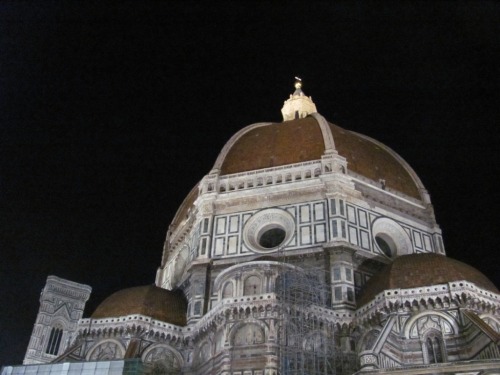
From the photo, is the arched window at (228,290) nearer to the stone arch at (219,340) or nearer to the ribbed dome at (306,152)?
the stone arch at (219,340)

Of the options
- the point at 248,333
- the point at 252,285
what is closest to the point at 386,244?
the point at 252,285

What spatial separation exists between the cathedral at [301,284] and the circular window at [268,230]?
0.19 ft

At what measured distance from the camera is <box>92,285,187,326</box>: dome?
79.3 ft

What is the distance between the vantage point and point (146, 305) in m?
24.4

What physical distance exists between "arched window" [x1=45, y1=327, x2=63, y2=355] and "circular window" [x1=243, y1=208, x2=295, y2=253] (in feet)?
101

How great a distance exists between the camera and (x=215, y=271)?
25.8 m

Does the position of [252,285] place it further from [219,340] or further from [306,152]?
[306,152]

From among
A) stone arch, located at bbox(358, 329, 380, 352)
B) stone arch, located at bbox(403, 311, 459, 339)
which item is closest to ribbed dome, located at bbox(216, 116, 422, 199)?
stone arch, located at bbox(358, 329, 380, 352)

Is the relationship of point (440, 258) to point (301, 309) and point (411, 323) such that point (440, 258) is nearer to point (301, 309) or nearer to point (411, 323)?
point (411, 323)

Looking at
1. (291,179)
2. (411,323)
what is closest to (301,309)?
(411,323)

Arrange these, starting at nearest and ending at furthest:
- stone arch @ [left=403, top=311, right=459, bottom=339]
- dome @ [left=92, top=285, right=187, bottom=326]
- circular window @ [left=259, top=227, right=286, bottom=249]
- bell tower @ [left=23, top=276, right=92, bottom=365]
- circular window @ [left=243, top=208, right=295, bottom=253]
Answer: stone arch @ [left=403, top=311, right=459, bottom=339] < dome @ [left=92, top=285, right=187, bottom=326] < circular window @ [left=243, top=208, right=295, bottom=253] < circular window @ [left=259, top=227, right=286, bottom=249] < bell tower @ [left=23, top=276, right=92, bottom=365]

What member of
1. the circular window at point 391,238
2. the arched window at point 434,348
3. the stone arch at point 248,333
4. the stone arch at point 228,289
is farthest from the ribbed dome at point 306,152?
the arched window at point 434,348

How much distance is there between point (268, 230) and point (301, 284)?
18.3 feet

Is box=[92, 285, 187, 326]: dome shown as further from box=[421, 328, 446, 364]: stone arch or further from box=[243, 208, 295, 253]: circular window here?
box=[421, 328, 446, 364]: stone arch
